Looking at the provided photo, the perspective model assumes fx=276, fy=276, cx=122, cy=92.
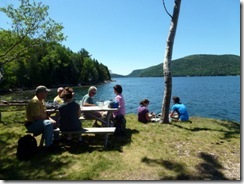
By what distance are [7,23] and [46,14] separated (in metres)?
2.40

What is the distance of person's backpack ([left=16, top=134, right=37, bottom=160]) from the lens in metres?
7.35

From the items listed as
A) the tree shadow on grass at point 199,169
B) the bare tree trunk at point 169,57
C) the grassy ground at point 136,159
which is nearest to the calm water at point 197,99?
the bare tree trunk at point 169,57

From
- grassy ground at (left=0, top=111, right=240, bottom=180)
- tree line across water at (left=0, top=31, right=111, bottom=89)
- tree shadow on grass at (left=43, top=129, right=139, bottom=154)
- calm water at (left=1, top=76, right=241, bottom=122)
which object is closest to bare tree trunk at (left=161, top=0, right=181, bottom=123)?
grassy ground at (left=0, top=111, right=240, bottom=180)

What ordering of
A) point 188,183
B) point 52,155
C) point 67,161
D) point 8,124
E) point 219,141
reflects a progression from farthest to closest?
point 8,124 → point 219,141 → point 52,155 → point 67,161 → point 188,183

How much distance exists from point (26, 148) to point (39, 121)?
0.84 m

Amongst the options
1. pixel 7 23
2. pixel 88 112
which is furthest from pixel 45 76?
pixel 88 112

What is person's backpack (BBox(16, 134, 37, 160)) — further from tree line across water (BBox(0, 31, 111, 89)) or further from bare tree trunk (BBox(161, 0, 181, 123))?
tree line across water (BBox(0, 31, 111, 89))

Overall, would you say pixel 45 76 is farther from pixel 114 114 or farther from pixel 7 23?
pixel 114 114

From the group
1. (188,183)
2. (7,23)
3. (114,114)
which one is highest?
(7,23)

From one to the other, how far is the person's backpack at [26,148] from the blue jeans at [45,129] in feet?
1.20

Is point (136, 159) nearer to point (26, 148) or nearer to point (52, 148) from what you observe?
point (52, 148)

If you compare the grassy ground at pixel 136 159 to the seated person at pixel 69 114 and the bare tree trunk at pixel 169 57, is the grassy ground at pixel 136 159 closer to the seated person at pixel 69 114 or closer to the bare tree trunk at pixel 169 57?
the seated person at pixel 69 114

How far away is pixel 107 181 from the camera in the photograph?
5941mm

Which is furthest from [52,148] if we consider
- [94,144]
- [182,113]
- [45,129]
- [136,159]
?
[182,113]
